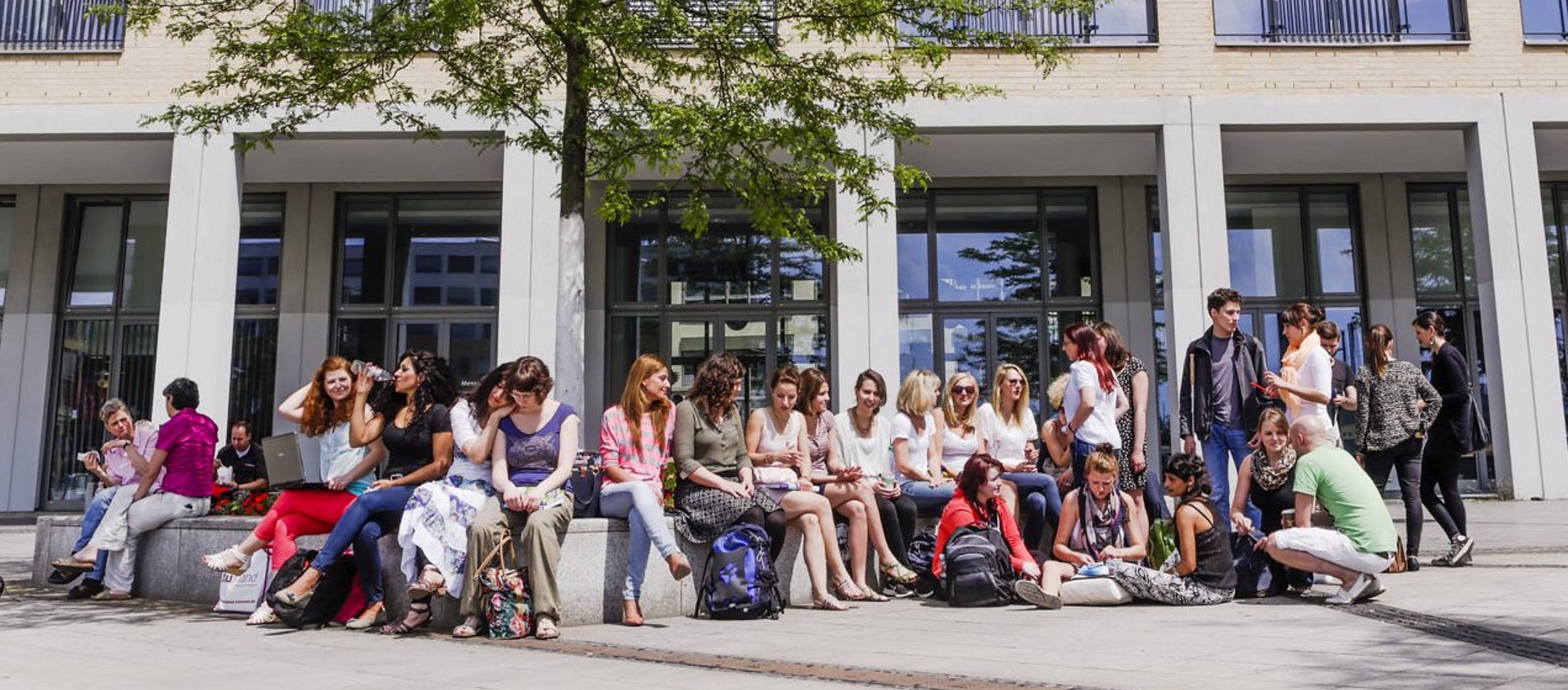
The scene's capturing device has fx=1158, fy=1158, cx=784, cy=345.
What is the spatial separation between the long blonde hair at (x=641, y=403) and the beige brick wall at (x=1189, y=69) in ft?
31.7

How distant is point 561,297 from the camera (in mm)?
8234

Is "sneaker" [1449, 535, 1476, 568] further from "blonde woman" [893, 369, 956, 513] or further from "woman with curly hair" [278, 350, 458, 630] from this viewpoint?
"woman with curly hair" [278, 350, 458, 630]

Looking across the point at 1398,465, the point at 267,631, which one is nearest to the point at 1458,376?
the point at 1398,465

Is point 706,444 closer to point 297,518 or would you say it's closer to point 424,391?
point 424,391

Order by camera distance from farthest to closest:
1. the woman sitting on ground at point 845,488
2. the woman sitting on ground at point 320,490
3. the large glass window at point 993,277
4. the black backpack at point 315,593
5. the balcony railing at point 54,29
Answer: the large glass window at point 993,277 < the balcony railing at point 54,29 < the woman sitting on ground at point 845,488 < the woman sitting on ground at point 320,490 < the black backpack at point 315,593

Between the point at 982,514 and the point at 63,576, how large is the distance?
6293mm

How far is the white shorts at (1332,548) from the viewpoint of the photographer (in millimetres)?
6465

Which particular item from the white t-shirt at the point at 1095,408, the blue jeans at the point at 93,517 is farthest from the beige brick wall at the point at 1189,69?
the blue jeans at the point at 93,517

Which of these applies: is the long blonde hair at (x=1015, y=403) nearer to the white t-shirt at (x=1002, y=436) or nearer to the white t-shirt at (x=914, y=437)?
the white t-shirt at (x=1002, y=436)

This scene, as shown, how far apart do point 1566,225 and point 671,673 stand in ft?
58.6

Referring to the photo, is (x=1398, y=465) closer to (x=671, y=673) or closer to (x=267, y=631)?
(x=671, y=673)

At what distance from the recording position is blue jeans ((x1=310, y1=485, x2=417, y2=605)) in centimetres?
627

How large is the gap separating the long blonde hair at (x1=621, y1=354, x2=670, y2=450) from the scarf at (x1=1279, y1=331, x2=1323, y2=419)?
4209 mm

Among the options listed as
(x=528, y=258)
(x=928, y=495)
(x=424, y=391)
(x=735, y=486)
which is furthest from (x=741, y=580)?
(x=528, y=258)
